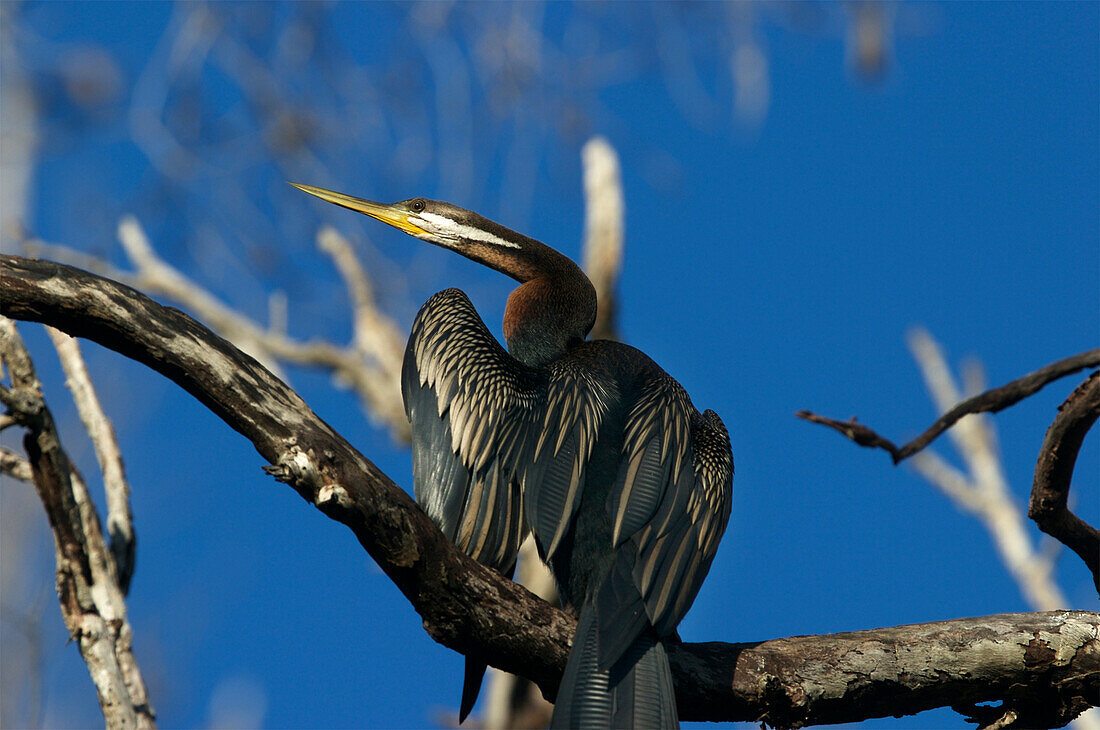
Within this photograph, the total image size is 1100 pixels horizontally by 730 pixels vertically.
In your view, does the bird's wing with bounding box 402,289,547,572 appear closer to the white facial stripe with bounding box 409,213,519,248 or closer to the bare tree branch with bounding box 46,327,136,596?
the white facial stripe with bounding box 409,213,519,248

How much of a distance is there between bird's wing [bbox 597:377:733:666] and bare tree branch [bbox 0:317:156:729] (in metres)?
1.68

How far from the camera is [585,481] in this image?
3.39 meters

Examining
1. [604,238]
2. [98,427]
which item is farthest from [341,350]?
[98,427]

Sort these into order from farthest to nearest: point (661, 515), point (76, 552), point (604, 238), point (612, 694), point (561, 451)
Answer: point (604, 238) → point (76, 552) → point (561, 451) → point (661, 515) → point (612, 694)

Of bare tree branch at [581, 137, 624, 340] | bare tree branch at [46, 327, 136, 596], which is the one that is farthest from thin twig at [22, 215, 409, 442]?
bare tree branch at [46, 327, 136, 596]

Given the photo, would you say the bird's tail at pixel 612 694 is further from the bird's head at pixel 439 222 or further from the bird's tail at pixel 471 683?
the bird's head at pixel 439 222

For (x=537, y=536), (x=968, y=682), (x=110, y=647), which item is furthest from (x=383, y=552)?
(x=968, y=682)

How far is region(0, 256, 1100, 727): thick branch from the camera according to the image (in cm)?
250

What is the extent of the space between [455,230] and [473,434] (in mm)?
1543

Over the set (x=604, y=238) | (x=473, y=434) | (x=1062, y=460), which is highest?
(x=604, y=238)

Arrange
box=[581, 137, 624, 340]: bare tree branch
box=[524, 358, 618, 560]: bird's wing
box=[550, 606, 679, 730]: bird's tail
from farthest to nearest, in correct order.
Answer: box=[581, 137, 624, 340]: bare tree branch
box=[524, 358, 618, 560]: bird's wing
box=[550, 606, 679, 730]: bird's tail

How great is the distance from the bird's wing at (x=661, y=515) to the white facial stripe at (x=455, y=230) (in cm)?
124

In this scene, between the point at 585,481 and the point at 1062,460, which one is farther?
the point at 585,481

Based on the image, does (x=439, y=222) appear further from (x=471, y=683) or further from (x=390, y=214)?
(x=471, y=683)
